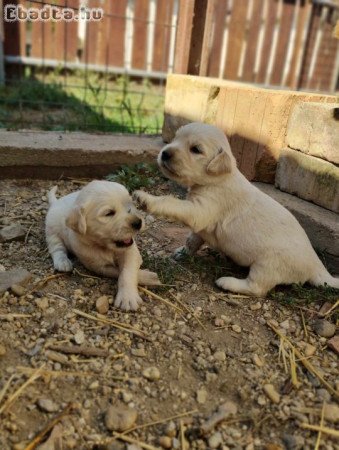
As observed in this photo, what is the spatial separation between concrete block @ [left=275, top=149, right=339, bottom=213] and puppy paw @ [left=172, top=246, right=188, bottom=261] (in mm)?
1196

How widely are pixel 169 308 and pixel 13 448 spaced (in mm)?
1309

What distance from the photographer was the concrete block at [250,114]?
4.32 meters

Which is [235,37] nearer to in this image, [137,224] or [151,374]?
[137,224]

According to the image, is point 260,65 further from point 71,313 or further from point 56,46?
point 71,313

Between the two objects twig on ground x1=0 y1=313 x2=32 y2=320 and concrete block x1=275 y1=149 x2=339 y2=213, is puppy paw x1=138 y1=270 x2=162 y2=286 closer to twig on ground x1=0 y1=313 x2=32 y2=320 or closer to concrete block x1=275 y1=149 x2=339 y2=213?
twig on ground x1=0 y1=313 x2=32 y2=320

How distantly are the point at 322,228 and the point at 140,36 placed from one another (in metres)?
8.21

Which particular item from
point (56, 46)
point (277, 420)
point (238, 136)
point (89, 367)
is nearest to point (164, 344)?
point (89, 367)

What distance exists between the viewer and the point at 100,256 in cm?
323

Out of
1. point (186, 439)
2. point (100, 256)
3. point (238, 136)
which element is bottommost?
point (186, 439)

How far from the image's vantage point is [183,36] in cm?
555

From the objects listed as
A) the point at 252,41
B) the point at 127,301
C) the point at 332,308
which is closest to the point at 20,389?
the point at 127,301

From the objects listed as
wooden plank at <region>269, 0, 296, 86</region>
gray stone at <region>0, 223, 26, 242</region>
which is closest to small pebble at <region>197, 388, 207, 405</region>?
gray stone at <region>0, 223, 26, 242</region>

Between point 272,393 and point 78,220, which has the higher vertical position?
point 78,220

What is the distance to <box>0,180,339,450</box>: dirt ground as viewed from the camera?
2.25 m
